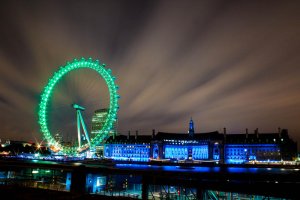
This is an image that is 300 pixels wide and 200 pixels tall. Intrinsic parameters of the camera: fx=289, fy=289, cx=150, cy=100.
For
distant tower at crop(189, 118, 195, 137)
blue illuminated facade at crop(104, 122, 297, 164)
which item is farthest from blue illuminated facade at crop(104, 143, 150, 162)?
distant tower at crop(189, 118, 195, 137)

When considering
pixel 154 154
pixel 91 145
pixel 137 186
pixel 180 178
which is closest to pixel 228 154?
pixel 154 154

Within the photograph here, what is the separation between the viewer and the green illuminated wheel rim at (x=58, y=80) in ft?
226

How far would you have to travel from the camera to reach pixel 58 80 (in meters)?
71.4

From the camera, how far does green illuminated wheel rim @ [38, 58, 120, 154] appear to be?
68.8 meters

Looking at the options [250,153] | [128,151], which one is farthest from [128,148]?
[250,153]

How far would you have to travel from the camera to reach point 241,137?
134 meters

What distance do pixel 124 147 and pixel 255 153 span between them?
6679 centimetres

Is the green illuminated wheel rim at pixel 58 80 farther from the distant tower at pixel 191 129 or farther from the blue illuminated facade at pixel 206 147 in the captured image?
the distant tower at pixel 191 129

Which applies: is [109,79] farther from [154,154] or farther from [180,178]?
[154,154]

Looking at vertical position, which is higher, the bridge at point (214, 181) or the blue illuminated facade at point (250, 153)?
the blue illuminated facade at point (250, 153)

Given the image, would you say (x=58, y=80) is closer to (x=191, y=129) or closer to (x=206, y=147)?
(x=206, y=147)

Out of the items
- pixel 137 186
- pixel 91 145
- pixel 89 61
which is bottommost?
pixel 137 186

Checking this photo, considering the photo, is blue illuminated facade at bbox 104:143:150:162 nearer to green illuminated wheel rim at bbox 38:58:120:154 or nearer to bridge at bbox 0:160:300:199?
green illuminated wheel rim at bbox 38:58:120:154

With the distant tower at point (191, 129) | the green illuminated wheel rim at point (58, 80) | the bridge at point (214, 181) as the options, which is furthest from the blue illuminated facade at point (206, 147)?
the bridge at point (214, 181)
